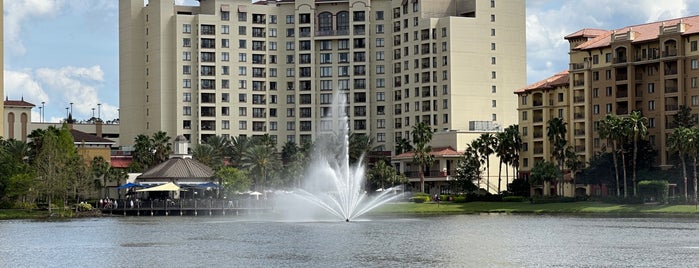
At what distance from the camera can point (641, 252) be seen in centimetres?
8781

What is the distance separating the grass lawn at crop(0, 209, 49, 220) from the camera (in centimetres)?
Result: 16112

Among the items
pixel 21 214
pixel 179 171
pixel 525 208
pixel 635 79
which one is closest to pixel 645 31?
pixel 635 79

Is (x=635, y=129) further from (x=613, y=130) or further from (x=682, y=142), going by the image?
(x=682, y=142)

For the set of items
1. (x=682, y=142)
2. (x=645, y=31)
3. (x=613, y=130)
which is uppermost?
(x=645, y=31)

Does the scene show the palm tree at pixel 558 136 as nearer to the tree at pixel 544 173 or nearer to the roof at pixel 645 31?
the tree at pixel 544 173

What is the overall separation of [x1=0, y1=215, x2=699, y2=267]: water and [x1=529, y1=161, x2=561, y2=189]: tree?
110ft

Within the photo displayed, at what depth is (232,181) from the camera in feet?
609

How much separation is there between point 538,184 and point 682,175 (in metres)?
27.7

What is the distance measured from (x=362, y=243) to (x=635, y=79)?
9396 centimetres

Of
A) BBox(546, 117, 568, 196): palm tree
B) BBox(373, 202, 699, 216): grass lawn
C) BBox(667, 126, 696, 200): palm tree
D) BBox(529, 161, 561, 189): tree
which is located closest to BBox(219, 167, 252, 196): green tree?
BBox(373, 202, 699, 216): grass lawn

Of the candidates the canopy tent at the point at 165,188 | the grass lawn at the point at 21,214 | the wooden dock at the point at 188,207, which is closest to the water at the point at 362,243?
the grass lawn at the point at 21,214

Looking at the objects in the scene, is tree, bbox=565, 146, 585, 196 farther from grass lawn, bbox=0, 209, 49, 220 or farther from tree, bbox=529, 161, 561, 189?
grass lawn, bbox=0, 209, 49, 220

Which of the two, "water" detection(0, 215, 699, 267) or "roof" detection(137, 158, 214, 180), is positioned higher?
"roof" detection(137, 158, 214, 180)

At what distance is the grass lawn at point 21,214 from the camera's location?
161125 millimetres
